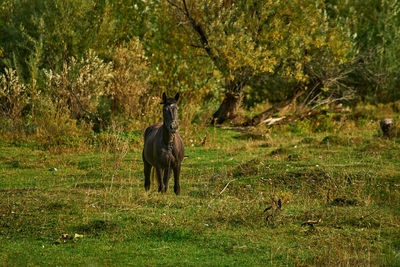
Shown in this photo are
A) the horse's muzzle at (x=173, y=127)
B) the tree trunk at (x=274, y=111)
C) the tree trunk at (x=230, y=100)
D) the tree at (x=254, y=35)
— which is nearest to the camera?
the horse's muzzle at (x=173, y=127)

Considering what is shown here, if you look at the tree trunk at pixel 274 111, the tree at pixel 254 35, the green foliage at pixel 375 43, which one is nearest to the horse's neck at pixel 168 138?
the tree at pixel 254 35

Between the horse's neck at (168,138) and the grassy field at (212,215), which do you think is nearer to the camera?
the grassy field at (212,215)

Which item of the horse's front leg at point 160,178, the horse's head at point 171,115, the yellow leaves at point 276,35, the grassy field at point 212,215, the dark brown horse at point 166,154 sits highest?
the yellow leaves at point 276,35

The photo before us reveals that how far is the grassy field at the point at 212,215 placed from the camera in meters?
7.67

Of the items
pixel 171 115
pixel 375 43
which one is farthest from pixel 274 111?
pixel 171 115

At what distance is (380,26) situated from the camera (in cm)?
2886

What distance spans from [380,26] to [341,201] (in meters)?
20.8

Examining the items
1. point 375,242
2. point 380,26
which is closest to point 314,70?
point 380,26

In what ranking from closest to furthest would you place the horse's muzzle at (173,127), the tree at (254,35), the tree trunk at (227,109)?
the horse's muzzle at (173,127), the tree at (254,35), the tree trunk at (227,109)

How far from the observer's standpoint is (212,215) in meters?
9.38

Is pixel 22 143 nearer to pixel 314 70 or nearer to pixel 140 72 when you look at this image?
pixel 140 72

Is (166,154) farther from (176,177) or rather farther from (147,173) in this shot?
(147,173)

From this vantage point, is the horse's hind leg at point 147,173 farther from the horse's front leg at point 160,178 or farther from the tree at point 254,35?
the tree at point 254,35

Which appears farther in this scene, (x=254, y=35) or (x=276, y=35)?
(x=254, y=35)
